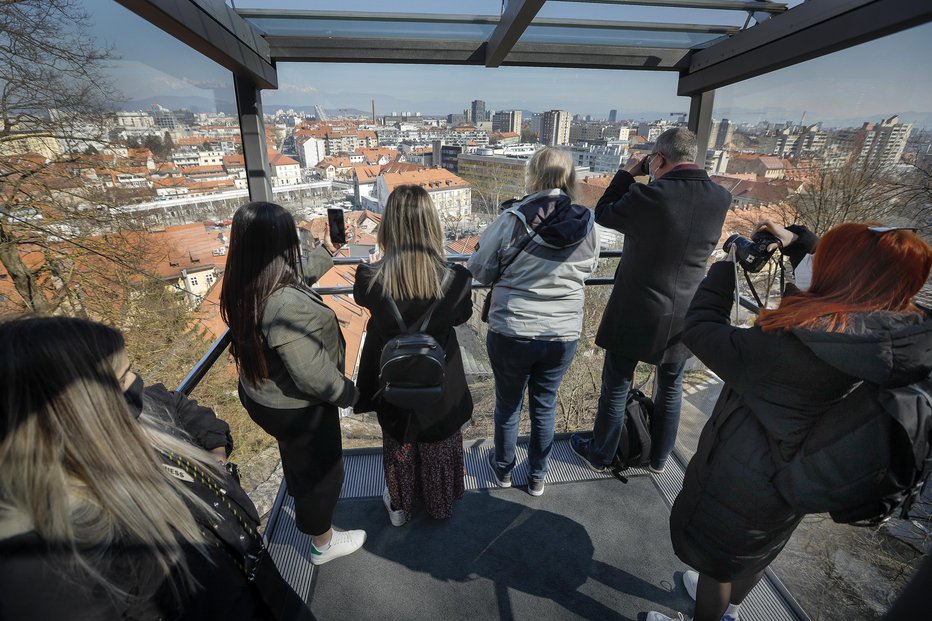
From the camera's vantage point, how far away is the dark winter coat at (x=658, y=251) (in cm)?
171

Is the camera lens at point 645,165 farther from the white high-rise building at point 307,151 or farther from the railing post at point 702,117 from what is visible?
the white high-rise building at point 307,151

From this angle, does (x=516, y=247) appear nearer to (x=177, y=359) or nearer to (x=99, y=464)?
(x=99, y=464)

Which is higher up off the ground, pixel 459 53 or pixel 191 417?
pixel 459 53

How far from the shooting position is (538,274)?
185 centimetres

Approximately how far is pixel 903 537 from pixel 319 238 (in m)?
7.58

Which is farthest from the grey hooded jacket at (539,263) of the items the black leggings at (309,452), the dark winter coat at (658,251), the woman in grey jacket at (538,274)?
the black leggings at (309,452)

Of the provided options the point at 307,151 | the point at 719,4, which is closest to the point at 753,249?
the point at 719,4

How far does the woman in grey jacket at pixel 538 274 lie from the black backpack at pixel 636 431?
0.49 metres

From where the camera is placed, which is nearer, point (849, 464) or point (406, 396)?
point (849, 464)

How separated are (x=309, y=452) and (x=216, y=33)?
5.49 ft

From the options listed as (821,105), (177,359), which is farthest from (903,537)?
(177,359)

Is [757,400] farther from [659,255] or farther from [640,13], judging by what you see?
[640,13]

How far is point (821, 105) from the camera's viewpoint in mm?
2217

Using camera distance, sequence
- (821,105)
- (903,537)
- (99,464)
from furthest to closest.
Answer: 1. (903,537)
2. (821,105)
3. (99,464)
